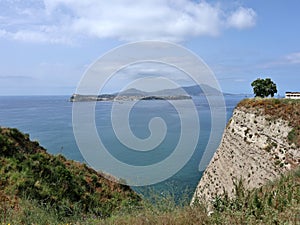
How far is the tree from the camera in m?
26.5

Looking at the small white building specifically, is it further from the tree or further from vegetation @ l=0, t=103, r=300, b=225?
vegetation @ l=0, t=103, r=300, b=225

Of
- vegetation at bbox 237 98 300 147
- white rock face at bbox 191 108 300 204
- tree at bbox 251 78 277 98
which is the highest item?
tree at bbox 251 78 277 98

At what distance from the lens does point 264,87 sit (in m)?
26.5

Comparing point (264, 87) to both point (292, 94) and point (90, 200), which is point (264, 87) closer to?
point (292, 94)

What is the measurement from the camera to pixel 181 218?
317cm

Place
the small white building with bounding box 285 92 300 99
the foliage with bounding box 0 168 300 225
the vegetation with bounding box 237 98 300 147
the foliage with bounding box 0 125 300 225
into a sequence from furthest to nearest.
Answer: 1. the small white building with bounding box 285 92 300 99
2. the vegetation with bounding box 237 98 300 147
3. the foliage with bounding box 0 125 300 225
4. the foliage with bounding box 0 168 300 225

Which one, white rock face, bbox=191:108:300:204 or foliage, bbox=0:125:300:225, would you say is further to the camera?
white rock face, bbox=191:108:300:204

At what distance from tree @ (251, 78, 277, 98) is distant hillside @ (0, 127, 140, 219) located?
19.0 meters

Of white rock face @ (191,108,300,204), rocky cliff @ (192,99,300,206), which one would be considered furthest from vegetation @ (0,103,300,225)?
white rock face @ (191,108,300,204)

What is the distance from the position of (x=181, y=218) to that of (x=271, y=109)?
53.7ft

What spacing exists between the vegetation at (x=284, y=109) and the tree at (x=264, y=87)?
23.3ft

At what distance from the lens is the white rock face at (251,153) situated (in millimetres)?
15155

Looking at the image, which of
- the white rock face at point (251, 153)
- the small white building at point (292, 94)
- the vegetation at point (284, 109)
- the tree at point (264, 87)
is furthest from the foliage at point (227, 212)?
the tree at point (264, 87)

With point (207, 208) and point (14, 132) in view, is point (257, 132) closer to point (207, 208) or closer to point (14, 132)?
point (14, 132)
